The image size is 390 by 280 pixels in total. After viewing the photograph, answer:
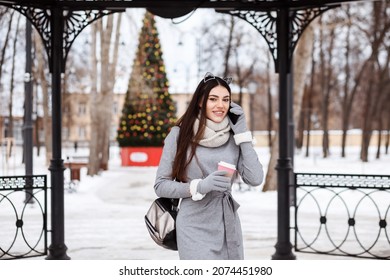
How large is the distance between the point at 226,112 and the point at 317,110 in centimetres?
5069

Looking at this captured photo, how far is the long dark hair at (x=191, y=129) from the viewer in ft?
13.5

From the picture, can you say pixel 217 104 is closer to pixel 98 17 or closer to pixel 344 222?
pixel 98 17

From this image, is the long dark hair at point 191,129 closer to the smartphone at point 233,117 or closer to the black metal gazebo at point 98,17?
the smartphone at point 233,117

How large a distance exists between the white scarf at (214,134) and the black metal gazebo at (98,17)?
4.19 m

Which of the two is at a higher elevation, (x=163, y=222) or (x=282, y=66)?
(x=282, y=66)

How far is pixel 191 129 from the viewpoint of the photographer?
4.16 meters

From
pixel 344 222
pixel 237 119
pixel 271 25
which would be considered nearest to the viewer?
pixel 237 119

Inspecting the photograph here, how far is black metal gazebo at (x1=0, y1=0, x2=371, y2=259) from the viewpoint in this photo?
820 centimetres

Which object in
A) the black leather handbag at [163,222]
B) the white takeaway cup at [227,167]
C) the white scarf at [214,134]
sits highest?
the white scarf at [214,134]

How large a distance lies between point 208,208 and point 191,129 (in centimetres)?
52

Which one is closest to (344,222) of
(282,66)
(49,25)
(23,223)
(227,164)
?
(282,66)

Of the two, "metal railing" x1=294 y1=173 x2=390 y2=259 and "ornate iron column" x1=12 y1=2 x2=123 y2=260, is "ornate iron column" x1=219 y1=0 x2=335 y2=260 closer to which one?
"metal railing" x1=294 y1=173 x2=390 y2=259

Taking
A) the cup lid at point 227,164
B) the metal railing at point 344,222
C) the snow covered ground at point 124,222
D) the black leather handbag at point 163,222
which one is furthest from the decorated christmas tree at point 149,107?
the cup lid at point 227,164
